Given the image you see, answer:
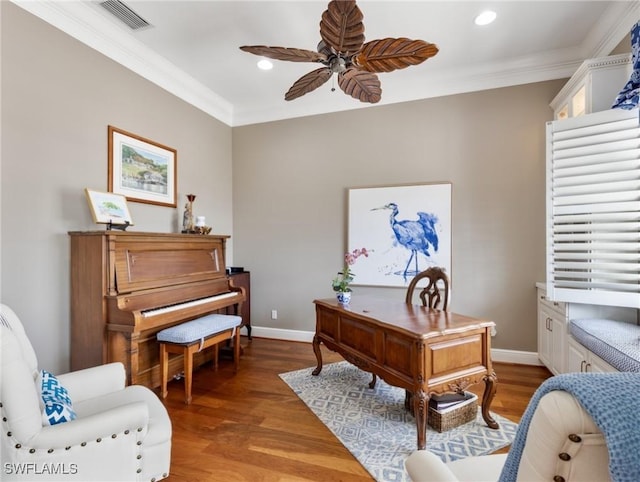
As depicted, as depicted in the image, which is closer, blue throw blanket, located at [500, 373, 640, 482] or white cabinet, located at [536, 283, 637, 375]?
blue throw blanket, located at [500, 373, 640, 482]

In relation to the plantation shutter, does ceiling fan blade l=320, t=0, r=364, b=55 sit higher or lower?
higher

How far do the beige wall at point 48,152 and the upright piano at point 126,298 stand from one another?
0.14 m

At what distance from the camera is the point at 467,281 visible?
3566mm

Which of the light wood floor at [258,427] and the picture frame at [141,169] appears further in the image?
the picture frame at [141,169]

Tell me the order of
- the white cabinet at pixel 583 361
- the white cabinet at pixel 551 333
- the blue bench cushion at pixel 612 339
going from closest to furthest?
the blue bench cushion at pixel 612 339 → the white cabinet at pixel 583 361 → the white cabinet at pixel 551 333

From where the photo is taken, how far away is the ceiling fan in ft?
5.72

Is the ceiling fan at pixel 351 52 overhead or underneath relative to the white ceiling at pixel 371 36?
underneath

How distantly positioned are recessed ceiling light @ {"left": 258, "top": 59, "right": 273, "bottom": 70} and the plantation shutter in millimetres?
2776

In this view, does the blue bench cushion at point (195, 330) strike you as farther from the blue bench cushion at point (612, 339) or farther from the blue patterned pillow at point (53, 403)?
the blue bench cushion at point (612, 339)

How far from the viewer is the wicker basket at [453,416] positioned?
2.16 meters

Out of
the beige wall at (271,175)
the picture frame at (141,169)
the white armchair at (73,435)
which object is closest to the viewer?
the white armchair at (73,435)

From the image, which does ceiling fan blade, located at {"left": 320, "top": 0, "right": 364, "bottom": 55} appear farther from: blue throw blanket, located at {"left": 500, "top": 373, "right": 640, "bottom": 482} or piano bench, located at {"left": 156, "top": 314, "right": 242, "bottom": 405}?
piano bench, located at {"left": 156, "top": 314, "right": 242, "bottom": 405}

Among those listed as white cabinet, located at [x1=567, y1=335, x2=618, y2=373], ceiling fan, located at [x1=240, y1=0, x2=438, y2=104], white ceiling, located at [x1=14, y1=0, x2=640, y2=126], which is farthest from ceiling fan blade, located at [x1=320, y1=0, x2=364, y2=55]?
white cabinet, located at [x1=567, y1=335, x2=618, y2=373]

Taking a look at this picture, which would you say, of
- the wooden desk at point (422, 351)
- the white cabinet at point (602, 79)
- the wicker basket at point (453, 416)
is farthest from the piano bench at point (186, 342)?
the white cabinet at point (602, 79)
